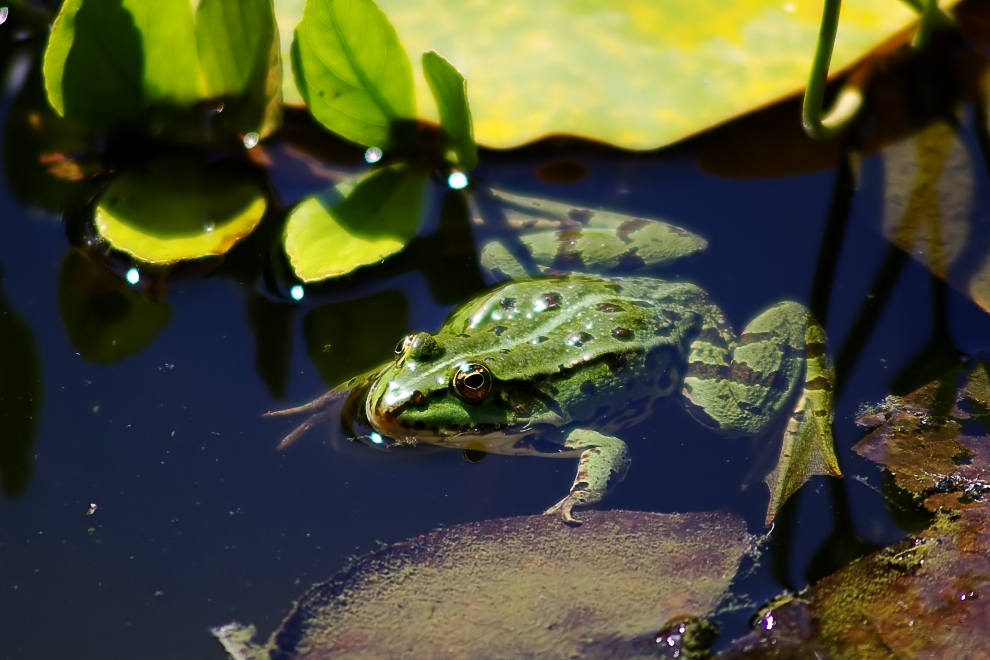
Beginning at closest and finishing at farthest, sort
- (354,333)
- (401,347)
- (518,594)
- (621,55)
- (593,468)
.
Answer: (518,594) → (593,468) → (401,347) → (354,333) → (621,55)

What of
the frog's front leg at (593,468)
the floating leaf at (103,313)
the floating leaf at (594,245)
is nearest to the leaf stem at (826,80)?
the floating leaf at (594,245)

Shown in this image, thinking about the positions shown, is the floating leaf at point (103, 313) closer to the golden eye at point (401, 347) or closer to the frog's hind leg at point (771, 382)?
the golden eye at point (401, 347)

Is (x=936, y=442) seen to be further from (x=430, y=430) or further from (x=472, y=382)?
(x=430, y=430)

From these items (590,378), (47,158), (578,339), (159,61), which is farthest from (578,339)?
(47,158)

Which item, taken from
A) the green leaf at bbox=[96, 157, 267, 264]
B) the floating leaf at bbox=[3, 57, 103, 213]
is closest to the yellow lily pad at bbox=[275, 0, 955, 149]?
the green leaf at bbox=[96, 157, 267, 264]

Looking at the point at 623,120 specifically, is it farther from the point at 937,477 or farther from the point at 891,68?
the point at 937,477

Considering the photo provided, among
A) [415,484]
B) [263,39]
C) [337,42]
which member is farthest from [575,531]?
[263,39]
